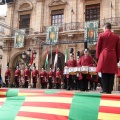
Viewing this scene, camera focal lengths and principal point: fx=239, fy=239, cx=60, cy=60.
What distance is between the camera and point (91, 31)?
64.1 ft

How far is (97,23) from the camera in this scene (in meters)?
19.9

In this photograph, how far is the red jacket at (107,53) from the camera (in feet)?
18.5

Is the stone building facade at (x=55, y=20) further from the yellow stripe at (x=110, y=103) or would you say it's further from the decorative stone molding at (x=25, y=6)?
the yellow stripe at (x=110, y=103)

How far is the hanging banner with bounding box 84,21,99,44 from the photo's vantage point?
762 inches

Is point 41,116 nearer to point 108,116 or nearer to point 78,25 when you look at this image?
point 108,116

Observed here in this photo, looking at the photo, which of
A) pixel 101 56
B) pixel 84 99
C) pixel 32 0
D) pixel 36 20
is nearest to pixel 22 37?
pixel 36 20

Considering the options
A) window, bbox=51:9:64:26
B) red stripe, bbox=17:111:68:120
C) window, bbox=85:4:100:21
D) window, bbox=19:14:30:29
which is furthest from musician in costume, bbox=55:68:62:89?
red stripe, bbox=17:111:68:120

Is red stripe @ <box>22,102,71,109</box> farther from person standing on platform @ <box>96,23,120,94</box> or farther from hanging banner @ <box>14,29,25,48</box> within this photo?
hanging banner @ <box>14,29,25,48</box>

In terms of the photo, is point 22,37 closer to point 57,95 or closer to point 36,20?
point 36,20

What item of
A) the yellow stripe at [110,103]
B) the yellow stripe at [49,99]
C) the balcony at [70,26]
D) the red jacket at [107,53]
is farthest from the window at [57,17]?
the yellow stripe at [110,103]

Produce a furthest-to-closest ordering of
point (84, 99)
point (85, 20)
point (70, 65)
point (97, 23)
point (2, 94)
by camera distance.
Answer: point (85, 20), point (97, 23), point (70, 65), point (2, 94), point (84, 99)

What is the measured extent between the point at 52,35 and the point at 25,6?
217 inches

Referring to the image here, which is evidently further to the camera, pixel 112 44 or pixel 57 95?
pixel 112 44

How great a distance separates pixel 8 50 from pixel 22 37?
2.49 metres
